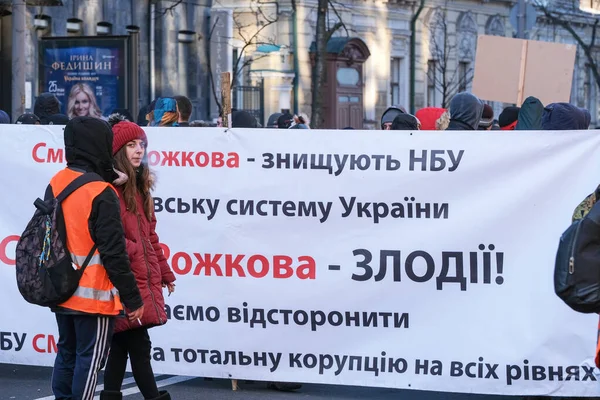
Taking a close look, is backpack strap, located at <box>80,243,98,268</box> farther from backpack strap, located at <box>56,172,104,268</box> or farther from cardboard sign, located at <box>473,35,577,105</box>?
cardboard sign, located at <box>473,35,577,105</box>

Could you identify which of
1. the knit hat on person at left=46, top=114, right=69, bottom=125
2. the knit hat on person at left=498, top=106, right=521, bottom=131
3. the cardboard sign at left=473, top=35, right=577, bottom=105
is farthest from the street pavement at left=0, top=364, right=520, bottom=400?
the cardboard sign at left=473, top=35, right=577, bottom=105

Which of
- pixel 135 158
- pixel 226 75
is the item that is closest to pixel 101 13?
pixel 226 75

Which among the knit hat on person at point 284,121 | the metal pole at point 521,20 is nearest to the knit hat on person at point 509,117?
the knit hat on person at point 284,121

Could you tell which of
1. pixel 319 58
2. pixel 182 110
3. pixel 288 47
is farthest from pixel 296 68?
pixel 182 110

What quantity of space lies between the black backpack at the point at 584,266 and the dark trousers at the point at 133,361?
2.78 metres

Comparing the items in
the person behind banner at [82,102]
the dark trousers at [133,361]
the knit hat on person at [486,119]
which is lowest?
the dark trousers at [133,361]

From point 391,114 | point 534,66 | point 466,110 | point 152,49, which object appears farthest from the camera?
point 152,49

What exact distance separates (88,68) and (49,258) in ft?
37.6

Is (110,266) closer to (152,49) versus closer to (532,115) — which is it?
(532,115)

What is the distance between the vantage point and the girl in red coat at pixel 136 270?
21.9ft

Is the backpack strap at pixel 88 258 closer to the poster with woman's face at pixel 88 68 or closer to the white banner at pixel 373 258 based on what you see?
the white banner at pixel 373 258

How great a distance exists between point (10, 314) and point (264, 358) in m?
1.70

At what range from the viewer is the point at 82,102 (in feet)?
50.4

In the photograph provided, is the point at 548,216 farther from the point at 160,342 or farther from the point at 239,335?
the point at 160,342
